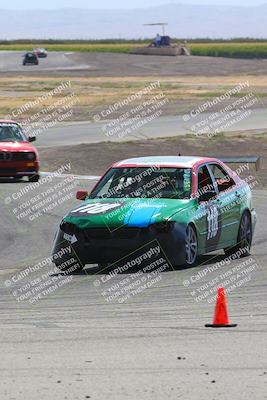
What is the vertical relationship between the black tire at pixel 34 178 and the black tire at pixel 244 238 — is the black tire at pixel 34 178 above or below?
below

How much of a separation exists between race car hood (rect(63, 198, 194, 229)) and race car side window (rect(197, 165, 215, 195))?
750 millimetres

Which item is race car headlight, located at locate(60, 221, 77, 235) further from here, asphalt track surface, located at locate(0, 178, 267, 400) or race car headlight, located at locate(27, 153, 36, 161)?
race car headlight, located at locate(27, 153, 36, 161)

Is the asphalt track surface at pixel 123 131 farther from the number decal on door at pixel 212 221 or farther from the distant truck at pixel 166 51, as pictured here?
the distant truck at pixel 166 51

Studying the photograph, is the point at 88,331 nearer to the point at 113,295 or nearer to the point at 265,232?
the point at 113,295

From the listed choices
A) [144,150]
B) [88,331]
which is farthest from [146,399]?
[144,150]

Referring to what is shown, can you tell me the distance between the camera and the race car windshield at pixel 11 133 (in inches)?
1089

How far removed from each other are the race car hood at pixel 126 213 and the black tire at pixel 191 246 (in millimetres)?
287

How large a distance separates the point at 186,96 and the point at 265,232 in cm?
4151

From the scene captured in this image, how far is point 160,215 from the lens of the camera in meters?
13.6

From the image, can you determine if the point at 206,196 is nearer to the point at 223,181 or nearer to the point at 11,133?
the point at 223,181

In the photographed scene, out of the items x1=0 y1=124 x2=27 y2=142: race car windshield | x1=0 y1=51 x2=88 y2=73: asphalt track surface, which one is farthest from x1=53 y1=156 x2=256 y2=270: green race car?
x1=0 y1=51 x2=88 y2=73: asphalt track surface

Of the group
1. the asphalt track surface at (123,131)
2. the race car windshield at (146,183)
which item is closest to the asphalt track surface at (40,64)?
the asphalt track surface at (123,131)

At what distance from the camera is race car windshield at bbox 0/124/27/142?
2765cm

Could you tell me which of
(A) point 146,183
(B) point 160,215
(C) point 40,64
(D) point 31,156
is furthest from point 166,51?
(B) point 160,215
